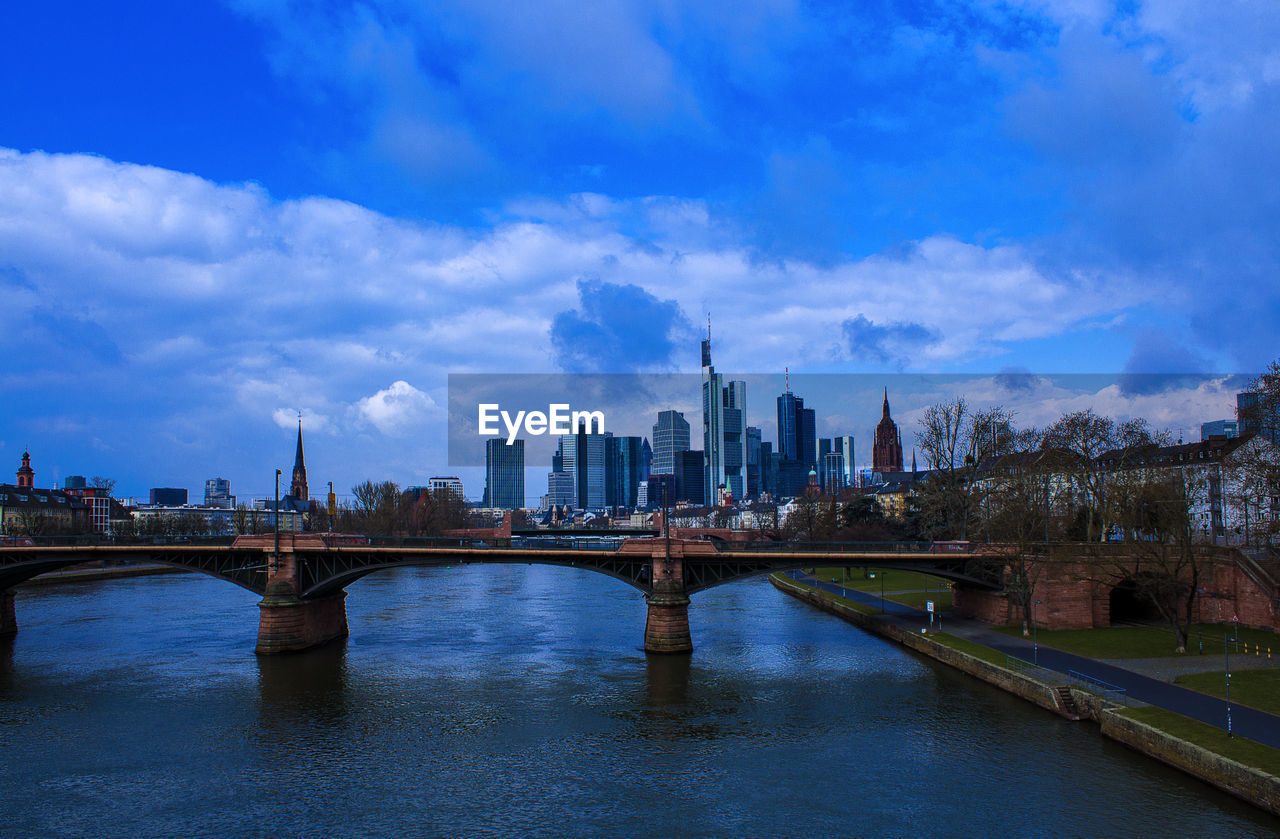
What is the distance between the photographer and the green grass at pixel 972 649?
1828 inches

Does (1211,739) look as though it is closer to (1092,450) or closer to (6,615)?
(1092,450)

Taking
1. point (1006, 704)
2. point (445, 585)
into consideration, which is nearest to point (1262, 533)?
point (1006, 704)

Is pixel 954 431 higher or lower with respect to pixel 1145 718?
higher

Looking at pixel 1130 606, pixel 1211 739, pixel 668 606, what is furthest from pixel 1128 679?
pixel 1130 606

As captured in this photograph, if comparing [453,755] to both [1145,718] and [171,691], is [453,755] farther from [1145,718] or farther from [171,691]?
[1145,718]

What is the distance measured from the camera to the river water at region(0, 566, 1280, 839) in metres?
29.1

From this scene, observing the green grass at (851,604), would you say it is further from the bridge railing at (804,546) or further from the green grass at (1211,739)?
the green grass at (1211,739)

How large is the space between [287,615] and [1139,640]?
176 ft

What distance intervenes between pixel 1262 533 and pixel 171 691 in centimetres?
6058

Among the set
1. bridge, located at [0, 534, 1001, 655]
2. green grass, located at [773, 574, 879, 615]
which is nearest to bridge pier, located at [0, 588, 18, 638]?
bridge, located at [0, 534, 1001, 655]

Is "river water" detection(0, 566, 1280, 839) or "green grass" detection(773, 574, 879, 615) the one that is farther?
"green grass" detection(773, 574, 879, 615)

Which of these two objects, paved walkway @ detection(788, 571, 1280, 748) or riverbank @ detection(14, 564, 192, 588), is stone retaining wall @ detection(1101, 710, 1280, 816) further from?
→ riverbank @ detection(14, 564, 192, 588)

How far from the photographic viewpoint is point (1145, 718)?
33562 millimetres

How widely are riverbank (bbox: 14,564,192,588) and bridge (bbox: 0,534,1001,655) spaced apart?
1726 inches
